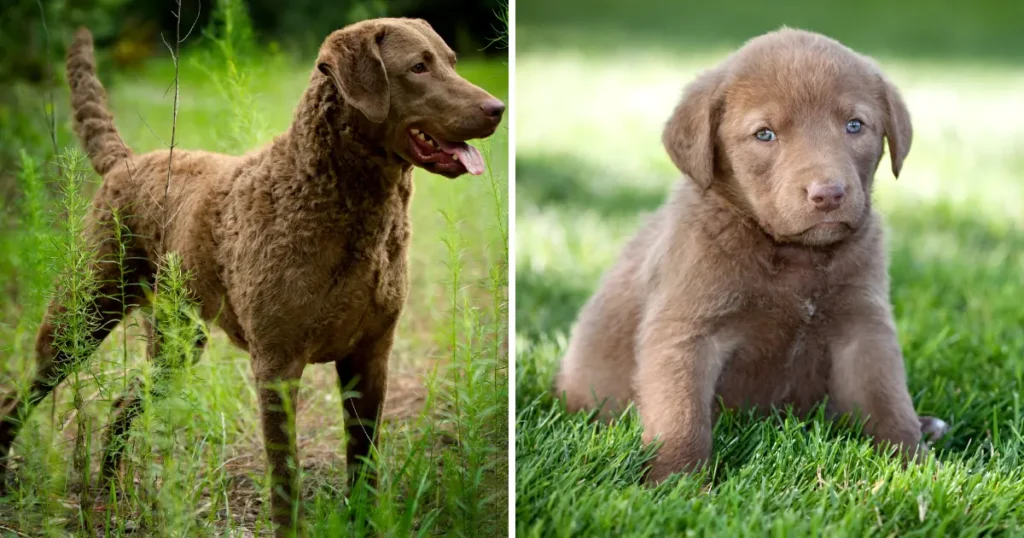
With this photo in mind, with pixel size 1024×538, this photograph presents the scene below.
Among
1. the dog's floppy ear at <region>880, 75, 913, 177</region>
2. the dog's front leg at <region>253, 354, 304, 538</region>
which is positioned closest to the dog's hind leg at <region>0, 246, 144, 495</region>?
the dog's front leg at <region>253, 354, 304, 538</region>

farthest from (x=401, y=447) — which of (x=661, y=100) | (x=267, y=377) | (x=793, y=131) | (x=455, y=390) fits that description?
(x=661, y=100)

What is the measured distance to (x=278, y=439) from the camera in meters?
3.05

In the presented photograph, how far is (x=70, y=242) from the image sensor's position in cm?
326

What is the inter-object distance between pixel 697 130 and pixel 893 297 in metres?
2.44

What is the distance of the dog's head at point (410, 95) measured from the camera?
2.91 m

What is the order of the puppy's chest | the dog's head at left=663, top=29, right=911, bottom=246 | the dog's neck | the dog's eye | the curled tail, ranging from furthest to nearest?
1. the curled tail
2. the puppy's chest
3. the dog's eye
4. the dog's head at left=663, top=29, right=911, bottom=246
5. the dog's neck

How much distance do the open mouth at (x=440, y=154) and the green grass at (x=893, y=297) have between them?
2.80 ft

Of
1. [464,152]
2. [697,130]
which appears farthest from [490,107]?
[697,130]

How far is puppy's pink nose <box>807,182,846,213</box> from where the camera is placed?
3.04 metres

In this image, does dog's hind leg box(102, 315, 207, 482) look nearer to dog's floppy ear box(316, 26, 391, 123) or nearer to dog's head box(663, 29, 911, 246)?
dog's floppy ear box(316, 26, 391, 123)

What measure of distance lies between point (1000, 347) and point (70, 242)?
3.49 meters

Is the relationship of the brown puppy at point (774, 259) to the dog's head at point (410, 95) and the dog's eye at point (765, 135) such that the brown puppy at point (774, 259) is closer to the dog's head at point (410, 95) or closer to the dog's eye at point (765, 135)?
the dog's eye at point (765, 135)

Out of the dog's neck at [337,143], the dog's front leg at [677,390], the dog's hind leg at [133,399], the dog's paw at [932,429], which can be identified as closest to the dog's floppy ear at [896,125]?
the dog's front leg at [677,390]

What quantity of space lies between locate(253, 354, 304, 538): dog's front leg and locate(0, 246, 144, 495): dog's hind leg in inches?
21.9
